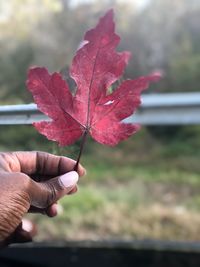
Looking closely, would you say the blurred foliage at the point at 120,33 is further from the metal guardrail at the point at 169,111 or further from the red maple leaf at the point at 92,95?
→ the red maple leaf at the point at 92,95

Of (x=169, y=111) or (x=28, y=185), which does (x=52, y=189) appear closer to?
(x=28, y=185)

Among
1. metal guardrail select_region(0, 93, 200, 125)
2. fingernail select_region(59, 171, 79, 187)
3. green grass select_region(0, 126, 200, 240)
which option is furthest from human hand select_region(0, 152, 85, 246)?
metal guardrail select_region(0, 93, 200, 125)

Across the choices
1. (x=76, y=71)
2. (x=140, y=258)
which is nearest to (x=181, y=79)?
(x=140, y=258)

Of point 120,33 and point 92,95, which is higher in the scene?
point 120,33


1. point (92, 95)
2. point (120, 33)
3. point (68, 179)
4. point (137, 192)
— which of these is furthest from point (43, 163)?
point (137, 192)

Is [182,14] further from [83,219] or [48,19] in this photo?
[83,219]

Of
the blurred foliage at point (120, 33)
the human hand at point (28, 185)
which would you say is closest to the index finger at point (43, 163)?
the human hand at point (28, 185)

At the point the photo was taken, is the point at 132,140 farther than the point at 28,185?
Yes

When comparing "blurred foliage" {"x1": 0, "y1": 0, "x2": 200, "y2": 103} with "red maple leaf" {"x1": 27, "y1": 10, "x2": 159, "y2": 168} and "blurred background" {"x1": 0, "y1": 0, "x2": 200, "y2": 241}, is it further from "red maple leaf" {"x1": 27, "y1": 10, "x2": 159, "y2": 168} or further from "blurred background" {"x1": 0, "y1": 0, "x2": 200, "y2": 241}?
"red maple leaf" {"x1": 27, "y1": 10, "x2": 159, "y2": 168}
